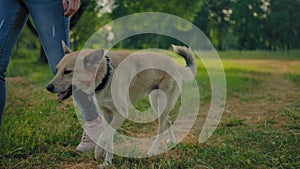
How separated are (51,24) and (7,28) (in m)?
0.36

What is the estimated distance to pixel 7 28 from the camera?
292cm

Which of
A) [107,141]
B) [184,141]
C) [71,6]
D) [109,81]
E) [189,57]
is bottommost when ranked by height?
[184,141]

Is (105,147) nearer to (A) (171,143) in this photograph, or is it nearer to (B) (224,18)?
(A) (171,143)

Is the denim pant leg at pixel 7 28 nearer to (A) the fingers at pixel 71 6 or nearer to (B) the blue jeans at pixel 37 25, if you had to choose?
(B) the blue jeans at pixel 37 25

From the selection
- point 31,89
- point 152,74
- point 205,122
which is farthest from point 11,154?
point 31,89

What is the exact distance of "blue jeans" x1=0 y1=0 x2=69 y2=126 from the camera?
9.57 feet

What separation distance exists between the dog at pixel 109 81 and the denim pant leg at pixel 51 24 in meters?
0.10

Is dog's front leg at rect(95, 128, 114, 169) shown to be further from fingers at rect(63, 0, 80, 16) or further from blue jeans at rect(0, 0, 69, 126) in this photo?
fingers at rect(63, 0, 80, 16)

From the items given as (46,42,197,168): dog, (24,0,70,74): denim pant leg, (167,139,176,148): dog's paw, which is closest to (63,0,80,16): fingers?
(24,0,70,74): denim pant leg

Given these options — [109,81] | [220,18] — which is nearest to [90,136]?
[109,81]

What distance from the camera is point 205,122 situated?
4.89 m

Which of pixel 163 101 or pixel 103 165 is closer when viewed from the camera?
pixel 103 165

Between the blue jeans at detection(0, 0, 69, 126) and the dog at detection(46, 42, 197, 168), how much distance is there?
124 millimetres

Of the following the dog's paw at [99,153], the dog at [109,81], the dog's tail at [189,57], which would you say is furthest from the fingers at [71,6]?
the dog's tail at [189,57]
